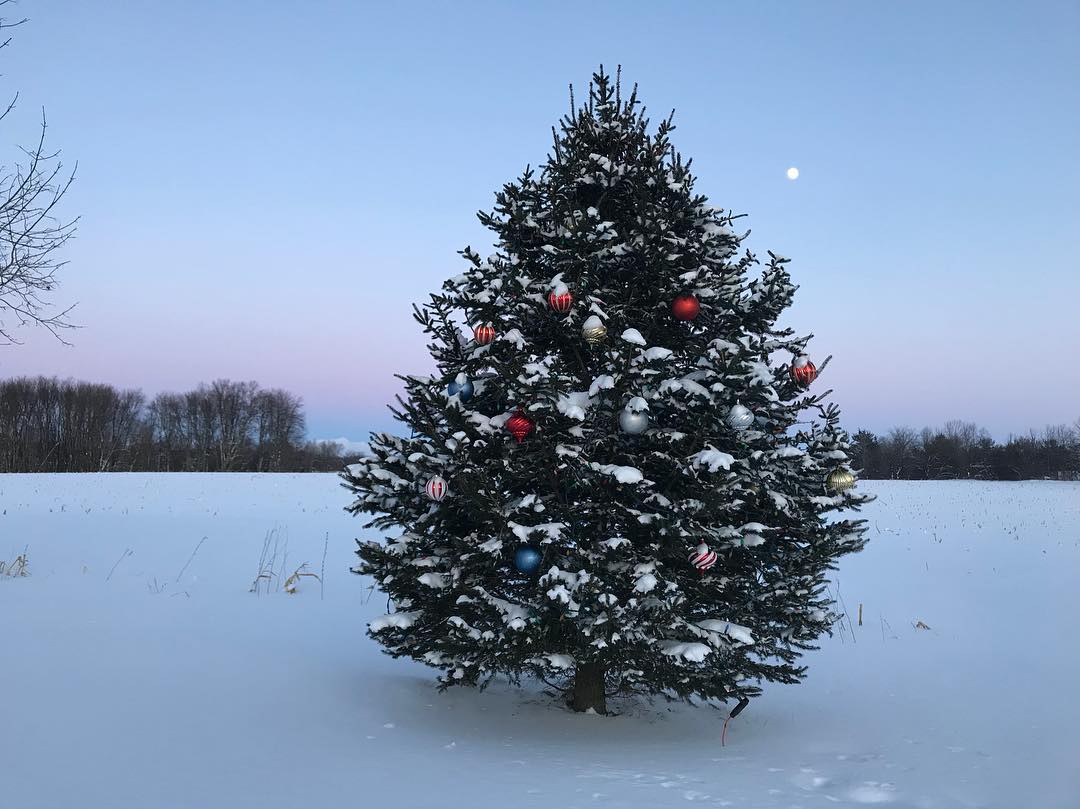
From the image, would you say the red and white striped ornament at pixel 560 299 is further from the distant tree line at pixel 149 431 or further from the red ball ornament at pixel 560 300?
the distant tree line at pixel 149 431

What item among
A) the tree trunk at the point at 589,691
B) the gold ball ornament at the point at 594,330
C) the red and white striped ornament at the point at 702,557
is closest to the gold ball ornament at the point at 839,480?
the red and white striped ornament at the point at 702,557

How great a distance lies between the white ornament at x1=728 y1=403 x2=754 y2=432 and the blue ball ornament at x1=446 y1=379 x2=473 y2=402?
2121 mm

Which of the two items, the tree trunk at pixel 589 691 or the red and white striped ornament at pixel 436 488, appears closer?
the red and white striped ornament at pixel 436 488

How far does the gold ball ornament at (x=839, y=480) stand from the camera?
18.9ft

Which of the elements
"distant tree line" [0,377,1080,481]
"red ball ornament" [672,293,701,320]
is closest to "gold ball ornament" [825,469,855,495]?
"red ball ornament" [672,293,701,320]

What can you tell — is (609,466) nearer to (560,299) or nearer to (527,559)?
(527,559)

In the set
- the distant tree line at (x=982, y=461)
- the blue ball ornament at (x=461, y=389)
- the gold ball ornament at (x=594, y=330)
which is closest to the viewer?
the gold ball ornament at (x=594, y=330)

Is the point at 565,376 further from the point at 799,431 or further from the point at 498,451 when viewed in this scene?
the point at 799,431

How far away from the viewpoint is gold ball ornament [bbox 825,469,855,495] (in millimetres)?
5746

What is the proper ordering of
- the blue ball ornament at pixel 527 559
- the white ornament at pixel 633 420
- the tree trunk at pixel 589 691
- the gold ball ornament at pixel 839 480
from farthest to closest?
the tree trunk at pixel 589 691, the gold ball ornament at pixel 839 480, the white ornament at pixel 633 420, the blue ball ornament at pixel 527 559

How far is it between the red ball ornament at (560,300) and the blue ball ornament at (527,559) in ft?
6.28

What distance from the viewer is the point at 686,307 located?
567 cm

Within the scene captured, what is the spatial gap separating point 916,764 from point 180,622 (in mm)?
7437

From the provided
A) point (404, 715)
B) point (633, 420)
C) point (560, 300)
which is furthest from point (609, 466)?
point (404, 715)
